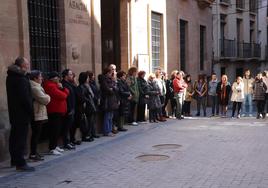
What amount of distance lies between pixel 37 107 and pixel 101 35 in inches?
291

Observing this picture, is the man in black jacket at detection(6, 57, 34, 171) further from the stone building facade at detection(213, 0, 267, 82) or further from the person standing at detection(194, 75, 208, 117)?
the stone building facade at detection(213, 0, 267, 82)

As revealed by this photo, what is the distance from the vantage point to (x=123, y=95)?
42.5ft

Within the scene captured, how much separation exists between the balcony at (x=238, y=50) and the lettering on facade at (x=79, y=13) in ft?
57.9

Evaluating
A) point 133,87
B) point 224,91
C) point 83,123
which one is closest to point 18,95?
point 83,123

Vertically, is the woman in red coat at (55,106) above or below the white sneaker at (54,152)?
above

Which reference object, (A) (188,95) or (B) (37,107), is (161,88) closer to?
(A) (188,95)

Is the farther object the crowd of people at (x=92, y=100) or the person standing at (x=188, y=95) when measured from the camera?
the person standing at (x=188, y=95)

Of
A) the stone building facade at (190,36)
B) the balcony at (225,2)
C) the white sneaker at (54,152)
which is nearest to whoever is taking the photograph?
the white sneaker at (54,152)

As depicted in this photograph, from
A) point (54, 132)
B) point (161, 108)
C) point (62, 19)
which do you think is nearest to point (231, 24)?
point (161, 108)

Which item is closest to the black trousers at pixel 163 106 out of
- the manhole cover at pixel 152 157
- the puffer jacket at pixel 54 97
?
the manhole cover at pixel 152 157

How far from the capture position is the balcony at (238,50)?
29672 mm

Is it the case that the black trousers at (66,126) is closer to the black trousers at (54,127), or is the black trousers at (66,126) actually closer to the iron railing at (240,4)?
the black trousers at (54,127)

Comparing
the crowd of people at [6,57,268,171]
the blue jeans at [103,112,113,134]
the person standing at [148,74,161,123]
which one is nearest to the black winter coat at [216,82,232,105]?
the crowd of people at [6,57,268,171]

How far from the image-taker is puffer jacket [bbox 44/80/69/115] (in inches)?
372
